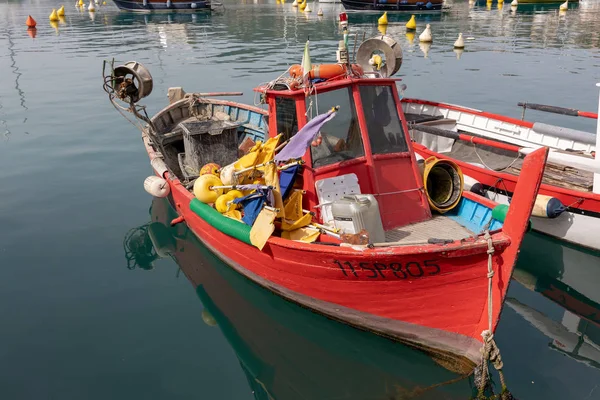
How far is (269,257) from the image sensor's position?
23.4 feet

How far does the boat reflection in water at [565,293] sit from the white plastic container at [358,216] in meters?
3.05

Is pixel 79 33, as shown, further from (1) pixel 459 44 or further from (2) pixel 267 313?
(2) pixel 267 313

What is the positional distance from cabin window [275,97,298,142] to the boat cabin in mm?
18

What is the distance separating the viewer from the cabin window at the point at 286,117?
25.3 ft

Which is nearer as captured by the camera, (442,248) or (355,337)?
(442,248)

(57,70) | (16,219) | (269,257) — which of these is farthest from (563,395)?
(57,70)

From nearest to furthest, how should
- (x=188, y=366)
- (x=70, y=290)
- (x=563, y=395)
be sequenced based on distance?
(x=563, y=395) < (x=188, y=366) < (x=70, y=290)

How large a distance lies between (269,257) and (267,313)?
1211 mm

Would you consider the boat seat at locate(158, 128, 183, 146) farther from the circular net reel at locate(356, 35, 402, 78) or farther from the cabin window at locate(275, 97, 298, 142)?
the circular net reel at locate(356, 35, 402, 78)

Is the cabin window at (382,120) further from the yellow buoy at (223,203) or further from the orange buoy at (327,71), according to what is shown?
the yellow buoy at (223,203)

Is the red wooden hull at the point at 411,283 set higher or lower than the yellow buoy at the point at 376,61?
lower

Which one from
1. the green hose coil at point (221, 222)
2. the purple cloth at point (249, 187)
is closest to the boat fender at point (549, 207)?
the purple cloth at point (249, 187)

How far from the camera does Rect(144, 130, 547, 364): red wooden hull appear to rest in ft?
17.9

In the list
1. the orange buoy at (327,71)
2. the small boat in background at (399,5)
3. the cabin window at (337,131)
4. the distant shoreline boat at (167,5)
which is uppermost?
the distant shoreline boat at (167,5)
